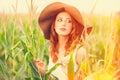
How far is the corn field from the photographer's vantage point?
1.13 m

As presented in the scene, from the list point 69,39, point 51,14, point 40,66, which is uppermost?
point 51,14

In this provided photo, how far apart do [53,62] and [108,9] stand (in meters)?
0.35

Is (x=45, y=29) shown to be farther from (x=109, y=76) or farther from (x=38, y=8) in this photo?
(x=109, y=76)

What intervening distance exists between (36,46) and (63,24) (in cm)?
17

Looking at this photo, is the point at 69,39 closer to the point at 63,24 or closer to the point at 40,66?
the point at 63,24

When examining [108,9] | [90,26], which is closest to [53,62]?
[90,26]

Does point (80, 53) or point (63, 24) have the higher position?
point (63, 24)

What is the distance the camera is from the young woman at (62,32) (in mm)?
1170

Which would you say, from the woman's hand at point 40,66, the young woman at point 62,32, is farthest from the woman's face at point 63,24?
the woman's hand at point 40,66

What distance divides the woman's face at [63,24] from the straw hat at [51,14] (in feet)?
0.06

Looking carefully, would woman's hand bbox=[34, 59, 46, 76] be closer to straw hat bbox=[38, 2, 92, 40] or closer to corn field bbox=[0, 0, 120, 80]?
corn field bbox=[0, 0, 120, 80]

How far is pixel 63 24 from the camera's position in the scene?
1187mm

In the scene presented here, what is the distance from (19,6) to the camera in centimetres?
125

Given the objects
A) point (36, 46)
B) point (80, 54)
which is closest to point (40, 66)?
point (36, 46)
